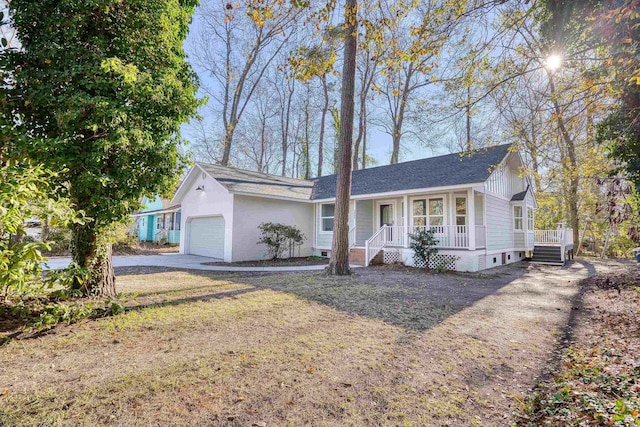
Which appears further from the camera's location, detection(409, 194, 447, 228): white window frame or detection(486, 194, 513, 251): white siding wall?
detection(486, 194, 513, 251): white siding wall

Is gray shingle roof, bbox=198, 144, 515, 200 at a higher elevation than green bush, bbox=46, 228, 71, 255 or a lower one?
higher

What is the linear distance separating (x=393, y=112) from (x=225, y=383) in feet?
79.9

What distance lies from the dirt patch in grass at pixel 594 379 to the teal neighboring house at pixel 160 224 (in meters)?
20.0

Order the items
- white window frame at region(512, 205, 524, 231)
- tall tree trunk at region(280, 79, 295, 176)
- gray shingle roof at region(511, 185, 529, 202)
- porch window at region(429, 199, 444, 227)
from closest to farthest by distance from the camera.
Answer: porch window at region(429, 199, 444, 227)
gray shingle roof at region(511, 185, 529, 202)
white window frame at region(512, 205, 524, 231)
tall tree trunk at region(280, 79, 295, 176)

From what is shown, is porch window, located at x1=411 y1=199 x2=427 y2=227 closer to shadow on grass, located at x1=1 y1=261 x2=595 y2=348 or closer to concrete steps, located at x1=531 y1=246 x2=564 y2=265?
shadow on grass, located at x1=1 y1=261 x2=595 y2=348

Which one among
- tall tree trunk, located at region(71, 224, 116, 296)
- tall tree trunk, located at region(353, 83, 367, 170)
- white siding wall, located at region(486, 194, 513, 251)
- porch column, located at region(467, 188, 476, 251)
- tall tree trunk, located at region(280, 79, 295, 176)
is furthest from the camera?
tall tree trunk, located at region(280, 79, 295, 176)

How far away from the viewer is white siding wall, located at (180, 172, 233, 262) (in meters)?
13.4

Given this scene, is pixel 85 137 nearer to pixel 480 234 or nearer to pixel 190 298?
pixel 190 298

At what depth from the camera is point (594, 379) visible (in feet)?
9.83

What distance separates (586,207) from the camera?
1978 cm

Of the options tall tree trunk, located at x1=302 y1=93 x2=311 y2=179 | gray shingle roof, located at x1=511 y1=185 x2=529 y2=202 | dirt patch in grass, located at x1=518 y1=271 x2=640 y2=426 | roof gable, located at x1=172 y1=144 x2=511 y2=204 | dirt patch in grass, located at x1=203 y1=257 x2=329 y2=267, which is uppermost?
tall tree trunk, located at x1=302 y1=93 x2=311 y2=179

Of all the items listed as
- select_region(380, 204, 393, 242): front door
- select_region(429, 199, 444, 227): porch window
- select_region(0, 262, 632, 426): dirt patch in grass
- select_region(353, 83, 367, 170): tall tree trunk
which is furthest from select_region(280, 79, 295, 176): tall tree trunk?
select_region(0, 262, 632, 426): dirt patch in grass

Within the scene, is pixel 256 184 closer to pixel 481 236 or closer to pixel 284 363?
pixel 481 236

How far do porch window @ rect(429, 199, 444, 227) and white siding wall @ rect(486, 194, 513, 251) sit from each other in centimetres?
180
